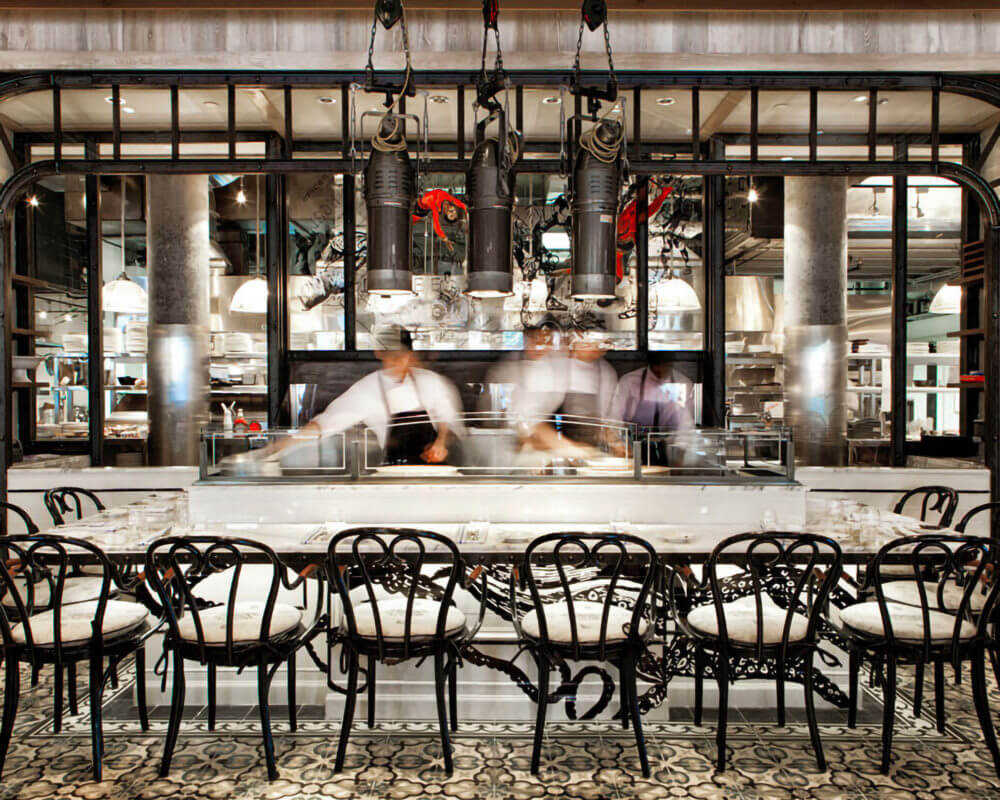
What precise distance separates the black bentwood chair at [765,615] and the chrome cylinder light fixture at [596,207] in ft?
4.16

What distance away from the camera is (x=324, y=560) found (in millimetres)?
3262

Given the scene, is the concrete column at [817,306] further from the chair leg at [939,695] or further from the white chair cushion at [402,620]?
Result: the white chair cushion at [402,620]

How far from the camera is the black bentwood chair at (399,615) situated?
3035 millimetres

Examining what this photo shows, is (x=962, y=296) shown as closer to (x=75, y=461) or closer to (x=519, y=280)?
(x=519, y=280)

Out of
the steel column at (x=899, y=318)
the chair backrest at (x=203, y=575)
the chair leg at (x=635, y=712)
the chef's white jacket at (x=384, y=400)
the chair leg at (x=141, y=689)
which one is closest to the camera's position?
the chair backrest at (x=203, y=575)

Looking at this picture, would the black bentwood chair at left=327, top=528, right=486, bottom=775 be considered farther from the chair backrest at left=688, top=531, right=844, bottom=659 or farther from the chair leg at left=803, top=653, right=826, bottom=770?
the chair leg at left=803, top=653, right=826, bottom=770

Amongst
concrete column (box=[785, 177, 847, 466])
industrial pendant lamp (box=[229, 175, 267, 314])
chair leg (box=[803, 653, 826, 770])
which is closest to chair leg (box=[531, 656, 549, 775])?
chair leg (box=[803, 653, 826, 770])

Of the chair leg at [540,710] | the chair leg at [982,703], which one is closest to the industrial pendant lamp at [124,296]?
the chair leg at [540,710]

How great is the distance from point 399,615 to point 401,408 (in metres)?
2.33

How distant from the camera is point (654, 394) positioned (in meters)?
6.36

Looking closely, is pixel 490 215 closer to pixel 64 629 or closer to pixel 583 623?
pixel 583 623

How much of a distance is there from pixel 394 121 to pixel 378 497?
1.75 metres

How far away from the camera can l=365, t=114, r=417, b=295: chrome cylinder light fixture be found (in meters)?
3.45

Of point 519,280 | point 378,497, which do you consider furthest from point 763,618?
point 519,280
